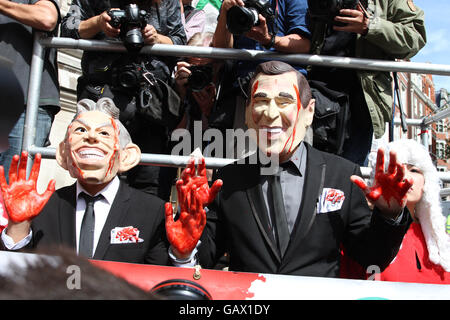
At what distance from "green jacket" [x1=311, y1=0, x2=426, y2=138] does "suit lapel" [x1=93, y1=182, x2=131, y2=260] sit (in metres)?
1.42

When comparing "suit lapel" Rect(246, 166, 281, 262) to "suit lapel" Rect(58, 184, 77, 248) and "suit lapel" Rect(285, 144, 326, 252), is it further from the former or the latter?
"suit lapel" Rect(58, 184, 77, 248)

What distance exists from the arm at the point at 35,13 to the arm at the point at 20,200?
3.48 feet

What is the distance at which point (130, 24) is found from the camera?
2730mm

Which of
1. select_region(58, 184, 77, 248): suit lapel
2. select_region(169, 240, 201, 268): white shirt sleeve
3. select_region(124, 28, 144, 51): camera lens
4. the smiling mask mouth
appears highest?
select_region(124, 28, 144, 51): camera lens

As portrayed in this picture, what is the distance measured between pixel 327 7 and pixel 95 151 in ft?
4.78

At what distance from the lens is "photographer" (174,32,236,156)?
2.92 meters

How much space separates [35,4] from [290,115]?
168 cm

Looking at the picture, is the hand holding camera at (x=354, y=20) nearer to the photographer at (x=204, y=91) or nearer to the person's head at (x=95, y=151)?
the photographer at (x=204, y=91)

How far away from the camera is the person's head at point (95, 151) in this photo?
2248mm

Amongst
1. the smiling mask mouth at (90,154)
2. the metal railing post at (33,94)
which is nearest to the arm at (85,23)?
the metal railing post at (33,94)

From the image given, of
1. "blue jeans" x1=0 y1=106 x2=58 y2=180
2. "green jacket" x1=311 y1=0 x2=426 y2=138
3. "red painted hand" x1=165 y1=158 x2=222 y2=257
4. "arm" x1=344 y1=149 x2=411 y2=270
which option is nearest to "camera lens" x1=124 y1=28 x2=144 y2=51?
"blue jeans" x1=0 y1=106 x2=58 y2=180

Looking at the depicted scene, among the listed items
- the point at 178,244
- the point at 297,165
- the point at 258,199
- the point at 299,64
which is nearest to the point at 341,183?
the point at 297,165

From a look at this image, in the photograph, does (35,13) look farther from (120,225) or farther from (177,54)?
(120,225)
